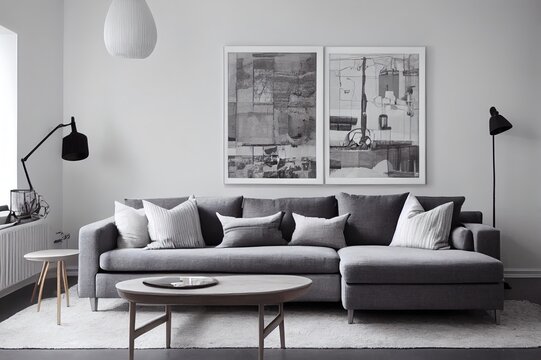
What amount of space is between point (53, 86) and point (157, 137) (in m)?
1.11

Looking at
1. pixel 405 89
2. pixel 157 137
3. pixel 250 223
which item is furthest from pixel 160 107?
pixel 405 89

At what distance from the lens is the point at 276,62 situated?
633 cm

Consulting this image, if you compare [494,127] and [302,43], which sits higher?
[302,43]

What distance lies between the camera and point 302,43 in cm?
636

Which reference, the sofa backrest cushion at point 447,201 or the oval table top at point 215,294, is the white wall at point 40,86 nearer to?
the oval table top at point 215,294

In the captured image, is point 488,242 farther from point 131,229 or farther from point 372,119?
point 131,229

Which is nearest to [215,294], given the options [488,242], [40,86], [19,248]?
[488,242]

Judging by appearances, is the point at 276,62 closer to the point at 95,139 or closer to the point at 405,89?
the point at 405,89

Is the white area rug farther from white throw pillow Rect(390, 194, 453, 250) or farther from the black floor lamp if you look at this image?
the black floor lamp

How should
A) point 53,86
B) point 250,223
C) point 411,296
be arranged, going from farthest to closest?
point 53,86 → point 250,223 → point 411,296

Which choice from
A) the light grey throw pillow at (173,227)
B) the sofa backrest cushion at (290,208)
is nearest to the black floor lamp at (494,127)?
the sofa backrest cushion at (290,208)

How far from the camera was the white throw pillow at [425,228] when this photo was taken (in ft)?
16.8

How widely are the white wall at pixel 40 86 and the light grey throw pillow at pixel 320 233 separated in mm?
2476

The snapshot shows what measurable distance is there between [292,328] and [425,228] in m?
1.47
